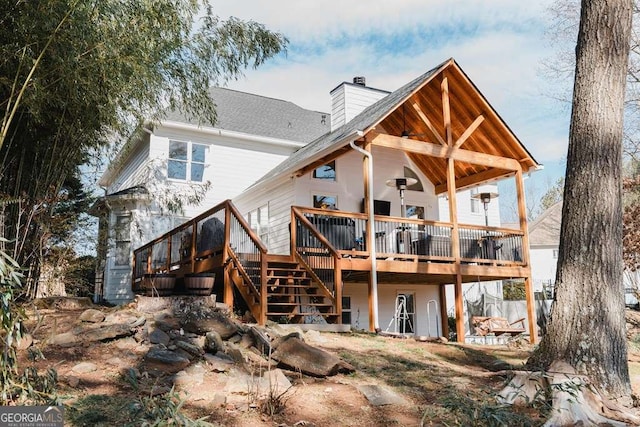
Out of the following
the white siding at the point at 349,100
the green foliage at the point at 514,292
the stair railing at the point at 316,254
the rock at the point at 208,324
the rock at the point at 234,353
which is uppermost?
the white siding at the point at 349,100

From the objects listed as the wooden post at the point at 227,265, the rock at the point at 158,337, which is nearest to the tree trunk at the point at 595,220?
the rock at the point at 158,337

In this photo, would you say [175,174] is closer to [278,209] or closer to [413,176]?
[278,209]

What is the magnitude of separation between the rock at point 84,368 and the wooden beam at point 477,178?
10.9 m

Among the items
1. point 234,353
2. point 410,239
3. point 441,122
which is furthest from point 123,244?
point 234,353

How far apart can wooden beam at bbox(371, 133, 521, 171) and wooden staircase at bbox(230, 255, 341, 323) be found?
316 centimetres

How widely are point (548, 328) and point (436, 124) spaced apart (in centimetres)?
918

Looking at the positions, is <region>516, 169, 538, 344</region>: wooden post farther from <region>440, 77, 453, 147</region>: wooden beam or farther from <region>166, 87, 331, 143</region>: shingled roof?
<region>166, 87, 331, 143</region>: shingled roof

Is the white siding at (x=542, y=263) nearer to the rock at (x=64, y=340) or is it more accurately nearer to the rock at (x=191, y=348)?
the rock at (x=191, y=348)

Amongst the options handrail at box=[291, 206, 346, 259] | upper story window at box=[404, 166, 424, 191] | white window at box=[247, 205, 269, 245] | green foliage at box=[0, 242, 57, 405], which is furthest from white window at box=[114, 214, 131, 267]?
green foliage at box=[0, 242, 57, 405]

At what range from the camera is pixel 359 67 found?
1606 centimetres

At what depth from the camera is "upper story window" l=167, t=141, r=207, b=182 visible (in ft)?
49.6

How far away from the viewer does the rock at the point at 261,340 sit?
18.8 feet

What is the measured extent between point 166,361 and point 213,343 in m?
0.72

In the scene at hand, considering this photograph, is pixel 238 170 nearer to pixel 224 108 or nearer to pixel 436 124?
pixel 224 108
